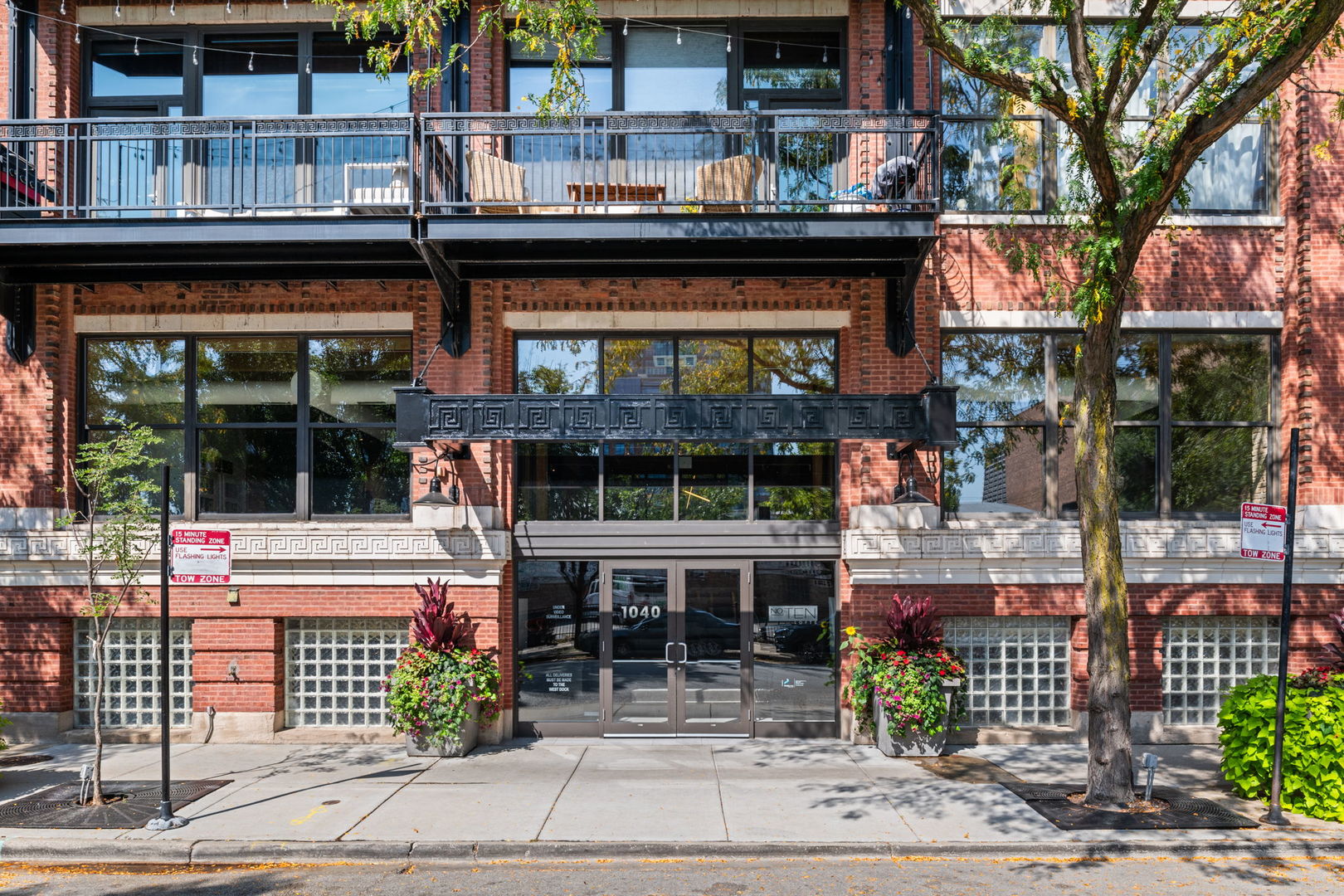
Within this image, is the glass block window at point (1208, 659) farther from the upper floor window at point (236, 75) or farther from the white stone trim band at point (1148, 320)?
the upper floor window at point (236, 75)

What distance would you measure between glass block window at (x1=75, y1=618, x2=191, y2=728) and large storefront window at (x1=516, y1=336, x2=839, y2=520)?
4960 mm

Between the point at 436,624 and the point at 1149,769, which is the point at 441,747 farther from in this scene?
the point at 1149,769

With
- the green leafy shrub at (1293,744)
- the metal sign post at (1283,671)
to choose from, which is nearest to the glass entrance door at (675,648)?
the green leafy shrub at (1293,744)

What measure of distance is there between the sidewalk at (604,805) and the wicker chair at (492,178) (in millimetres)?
6788

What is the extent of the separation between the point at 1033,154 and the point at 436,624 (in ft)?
32.0

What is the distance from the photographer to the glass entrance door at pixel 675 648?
12.0 metres

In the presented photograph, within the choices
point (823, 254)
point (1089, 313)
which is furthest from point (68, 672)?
point (1089, 313)

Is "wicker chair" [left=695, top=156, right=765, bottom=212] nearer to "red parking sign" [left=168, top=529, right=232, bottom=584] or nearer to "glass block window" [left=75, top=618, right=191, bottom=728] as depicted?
"red parking sign" [left=168, top=529, right=232, bottom=584]

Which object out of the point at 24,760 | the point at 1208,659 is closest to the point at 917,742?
the point at 1208,659

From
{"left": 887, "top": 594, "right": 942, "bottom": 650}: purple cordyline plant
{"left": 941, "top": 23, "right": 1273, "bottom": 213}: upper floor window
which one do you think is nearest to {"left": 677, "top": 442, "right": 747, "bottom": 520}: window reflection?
{"left": 887, "top": 594, "right": 942, "bottom": 650}: purple cordyline plant

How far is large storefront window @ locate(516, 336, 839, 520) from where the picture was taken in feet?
40.1

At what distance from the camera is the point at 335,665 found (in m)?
12.1

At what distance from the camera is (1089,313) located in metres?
8.78

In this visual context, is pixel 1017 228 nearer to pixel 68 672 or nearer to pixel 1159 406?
pixel 1159 406
